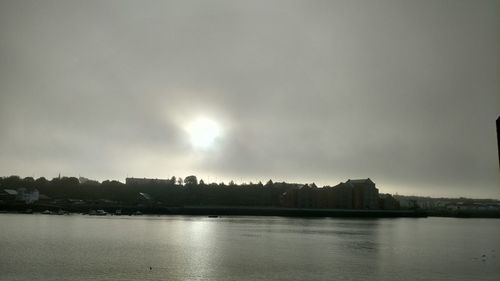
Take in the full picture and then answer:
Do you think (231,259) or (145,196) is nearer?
(231,259)

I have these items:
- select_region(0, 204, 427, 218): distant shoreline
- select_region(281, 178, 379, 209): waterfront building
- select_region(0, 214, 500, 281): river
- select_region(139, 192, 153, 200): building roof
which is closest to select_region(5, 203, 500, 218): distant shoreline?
select_region(0, 204, 427, 218): distant shoreline

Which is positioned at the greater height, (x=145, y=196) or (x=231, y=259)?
(x=145, y=196)

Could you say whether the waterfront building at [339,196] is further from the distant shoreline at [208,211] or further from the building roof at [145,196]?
the building roof at [145,196]

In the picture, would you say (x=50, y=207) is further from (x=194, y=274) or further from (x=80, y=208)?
(x=194, y=274)

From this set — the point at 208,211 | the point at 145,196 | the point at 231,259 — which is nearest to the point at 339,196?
the point at 208,211

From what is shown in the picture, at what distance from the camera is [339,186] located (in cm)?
18525

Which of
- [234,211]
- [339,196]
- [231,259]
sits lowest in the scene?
[231,259]

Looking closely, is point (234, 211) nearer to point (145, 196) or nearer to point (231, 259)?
point (145, 196)

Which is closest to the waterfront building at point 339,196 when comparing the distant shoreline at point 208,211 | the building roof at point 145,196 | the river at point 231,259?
the distant shoreline at point 208,211

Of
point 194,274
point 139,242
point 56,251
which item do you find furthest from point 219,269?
point 139,242

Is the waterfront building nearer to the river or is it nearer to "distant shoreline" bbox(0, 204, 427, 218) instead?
"distant shoreline" bbox(0, 204, 427, 218)

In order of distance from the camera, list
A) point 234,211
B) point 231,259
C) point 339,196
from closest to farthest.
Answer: point 231,259, point 234,211, point 339,196

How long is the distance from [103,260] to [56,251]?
8.61 m

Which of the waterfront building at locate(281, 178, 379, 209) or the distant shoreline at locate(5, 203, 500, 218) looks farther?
the waterfront building at locate(281, 178, 379, 209)
